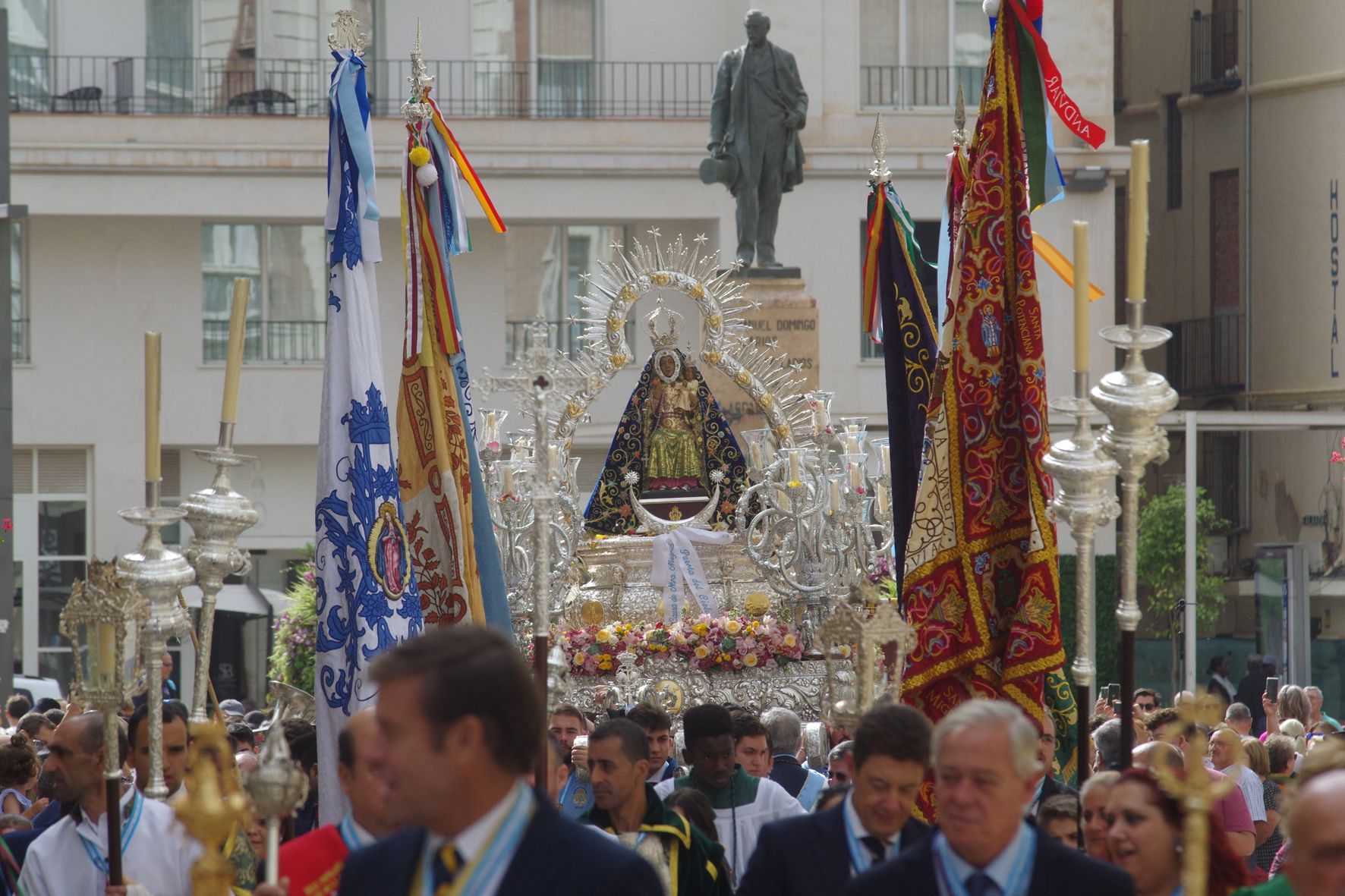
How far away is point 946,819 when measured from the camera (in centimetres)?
370

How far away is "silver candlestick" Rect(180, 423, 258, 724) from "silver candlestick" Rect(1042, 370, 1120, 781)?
7.50 feet

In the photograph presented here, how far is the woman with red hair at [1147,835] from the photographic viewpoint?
405 cm

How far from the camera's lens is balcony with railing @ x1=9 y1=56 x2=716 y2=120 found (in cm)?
2325

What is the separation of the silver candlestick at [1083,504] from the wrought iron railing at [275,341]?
62.1 ft

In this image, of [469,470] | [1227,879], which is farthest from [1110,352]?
[1227,879]

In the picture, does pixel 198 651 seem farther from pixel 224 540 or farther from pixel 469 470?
pixel 469 470

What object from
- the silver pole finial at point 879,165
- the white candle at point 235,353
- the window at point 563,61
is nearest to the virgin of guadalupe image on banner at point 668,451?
the silver pole finial at point 879,165

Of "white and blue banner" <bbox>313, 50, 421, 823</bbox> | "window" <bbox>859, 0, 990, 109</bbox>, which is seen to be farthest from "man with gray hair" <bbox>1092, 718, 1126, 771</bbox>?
"window" <bbox>859, 0, 990, 109</bbox>

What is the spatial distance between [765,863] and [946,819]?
2.42 feet

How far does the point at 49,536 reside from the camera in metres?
23.0

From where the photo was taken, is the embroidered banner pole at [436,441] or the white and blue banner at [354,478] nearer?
the white and blue banner at [354,478]

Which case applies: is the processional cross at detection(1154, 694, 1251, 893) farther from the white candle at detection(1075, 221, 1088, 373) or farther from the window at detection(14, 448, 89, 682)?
the window at detection(14, 448, 89, 682)

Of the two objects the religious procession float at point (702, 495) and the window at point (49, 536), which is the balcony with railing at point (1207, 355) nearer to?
the religious procession float at point (702, 495)

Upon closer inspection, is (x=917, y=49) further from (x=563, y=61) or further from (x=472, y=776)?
(x=472, y=776)
